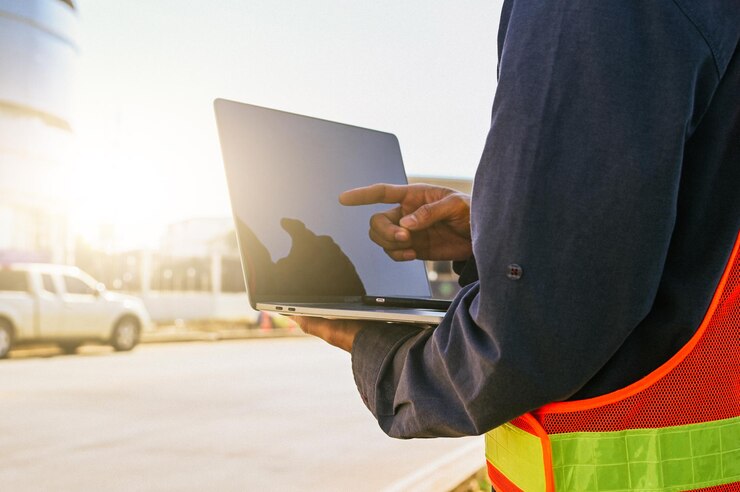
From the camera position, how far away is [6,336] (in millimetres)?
12648

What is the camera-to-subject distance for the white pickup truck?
12906 millimetres

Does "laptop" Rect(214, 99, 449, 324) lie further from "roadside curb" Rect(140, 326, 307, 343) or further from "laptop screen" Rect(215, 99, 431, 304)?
"roadside curb" Rect(140, 326, 307, 343)

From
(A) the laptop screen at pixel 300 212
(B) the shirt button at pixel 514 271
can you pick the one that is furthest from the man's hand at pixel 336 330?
(B) the shirt button at pixel 514 271

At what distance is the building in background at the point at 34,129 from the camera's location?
24.7 m

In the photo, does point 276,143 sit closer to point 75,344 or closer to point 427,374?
point 427,374

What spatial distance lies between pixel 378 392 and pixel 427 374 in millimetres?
129

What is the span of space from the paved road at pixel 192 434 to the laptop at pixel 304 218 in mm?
3226

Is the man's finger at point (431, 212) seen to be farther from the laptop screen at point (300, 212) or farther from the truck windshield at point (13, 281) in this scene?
the truck windshield at point (13, 281)

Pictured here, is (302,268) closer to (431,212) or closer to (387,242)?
(387,242)

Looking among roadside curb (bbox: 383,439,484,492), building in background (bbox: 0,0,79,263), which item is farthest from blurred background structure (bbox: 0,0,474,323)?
roadside curb (bbox: 383,439,484,492)

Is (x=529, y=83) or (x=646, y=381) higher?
(x=529, y=83)

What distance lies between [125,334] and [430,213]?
14646 millimetres

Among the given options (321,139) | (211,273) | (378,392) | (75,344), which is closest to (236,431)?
(321,139)

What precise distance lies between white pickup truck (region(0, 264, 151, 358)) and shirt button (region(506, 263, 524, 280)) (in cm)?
1326
